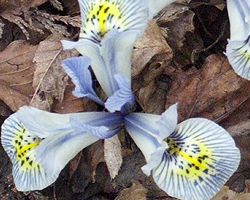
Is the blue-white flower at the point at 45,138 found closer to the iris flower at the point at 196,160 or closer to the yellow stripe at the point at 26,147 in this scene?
the yellow stripe at the point at 26,147

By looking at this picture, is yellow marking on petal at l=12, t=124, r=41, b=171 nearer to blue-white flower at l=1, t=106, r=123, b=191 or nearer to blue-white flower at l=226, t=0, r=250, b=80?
blue-white flower at l=1, t=106, r=123, b=191

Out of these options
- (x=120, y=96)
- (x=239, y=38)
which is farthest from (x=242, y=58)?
(x=120, y=96)

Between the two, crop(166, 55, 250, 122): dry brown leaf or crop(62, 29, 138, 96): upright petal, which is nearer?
crop(62, 29, 138, 96): upright petal

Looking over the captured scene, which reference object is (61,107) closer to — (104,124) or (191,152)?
(104,124)

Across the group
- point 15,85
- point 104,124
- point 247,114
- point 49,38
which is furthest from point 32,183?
point 247,114

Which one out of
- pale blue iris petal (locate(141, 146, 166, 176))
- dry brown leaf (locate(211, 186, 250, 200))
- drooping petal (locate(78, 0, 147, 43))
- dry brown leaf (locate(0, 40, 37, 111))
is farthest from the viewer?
dry brown leaf (locate(0, 40, 37, 111))

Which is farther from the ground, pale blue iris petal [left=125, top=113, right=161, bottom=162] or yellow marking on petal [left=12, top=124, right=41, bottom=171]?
pale blue iris petal [left=125, top=113, right=161, bottom=162]

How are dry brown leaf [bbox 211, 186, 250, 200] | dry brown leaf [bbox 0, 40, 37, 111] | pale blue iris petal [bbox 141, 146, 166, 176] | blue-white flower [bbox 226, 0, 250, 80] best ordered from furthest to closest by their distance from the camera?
dry brown leaf [bbox 0, 40, 37, 111]
dry brown leaf [bbox 211, 186, 250, 200]
blue-white flower [bbox 226, 0, 250, 80]
pale blue iris petal [bbox 141, 146, 166, 176]

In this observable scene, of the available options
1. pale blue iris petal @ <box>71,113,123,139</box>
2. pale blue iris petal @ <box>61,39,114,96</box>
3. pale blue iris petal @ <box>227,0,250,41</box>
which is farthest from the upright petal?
pale blue iris petal @ <box>227,0,250,41</box>
